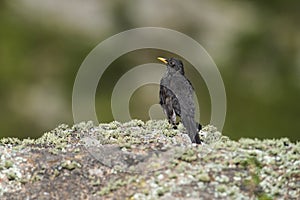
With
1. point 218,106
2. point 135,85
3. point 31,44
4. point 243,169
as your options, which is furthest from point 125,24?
point 243,169

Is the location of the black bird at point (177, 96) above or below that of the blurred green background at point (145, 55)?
below

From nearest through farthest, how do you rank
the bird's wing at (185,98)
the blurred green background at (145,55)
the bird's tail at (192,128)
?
the bird's tail at (192,128), the bird's wing at (185,98), the blurred green background at (145,55)

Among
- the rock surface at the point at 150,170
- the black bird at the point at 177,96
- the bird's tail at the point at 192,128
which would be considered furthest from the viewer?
the black bird at the point at 177,96

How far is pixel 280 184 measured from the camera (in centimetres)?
1430

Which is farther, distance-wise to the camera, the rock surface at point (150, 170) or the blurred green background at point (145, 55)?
the blurred green background at point (145, 55)

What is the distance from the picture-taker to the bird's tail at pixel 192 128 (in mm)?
16531

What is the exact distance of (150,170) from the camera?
14539 mm

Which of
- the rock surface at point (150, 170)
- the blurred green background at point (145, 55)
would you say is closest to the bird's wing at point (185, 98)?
the rock surface at point (150, 170)

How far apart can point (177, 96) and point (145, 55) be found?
71.8 feet

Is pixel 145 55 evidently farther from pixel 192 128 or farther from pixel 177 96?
pixel 192 128

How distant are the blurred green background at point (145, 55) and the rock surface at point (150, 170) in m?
16.6

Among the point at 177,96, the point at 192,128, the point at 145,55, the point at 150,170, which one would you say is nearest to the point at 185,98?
the point at 177,96

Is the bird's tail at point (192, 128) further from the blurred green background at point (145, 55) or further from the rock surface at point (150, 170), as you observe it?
the blurred green background at point (145, 55)

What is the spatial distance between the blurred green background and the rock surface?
54.6ft
